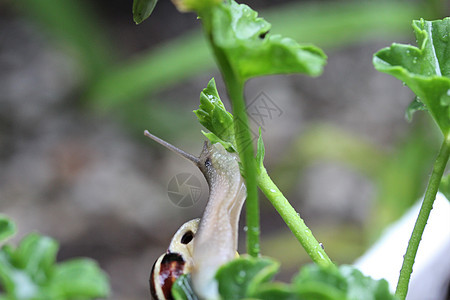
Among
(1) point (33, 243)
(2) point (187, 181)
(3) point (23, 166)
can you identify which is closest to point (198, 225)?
(2) point (187, 181)

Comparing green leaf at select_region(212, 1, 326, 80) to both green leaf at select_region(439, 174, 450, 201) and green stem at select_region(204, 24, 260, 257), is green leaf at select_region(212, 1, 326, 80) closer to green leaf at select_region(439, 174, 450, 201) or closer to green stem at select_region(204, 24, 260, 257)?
green stem at select_region(204, 24, 260, 257)

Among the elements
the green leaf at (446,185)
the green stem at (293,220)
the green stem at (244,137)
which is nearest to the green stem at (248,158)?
the green stem at (244,137)

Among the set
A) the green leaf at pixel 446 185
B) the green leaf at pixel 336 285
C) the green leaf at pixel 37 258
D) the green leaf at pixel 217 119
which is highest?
the green leaf at pixel 217 119

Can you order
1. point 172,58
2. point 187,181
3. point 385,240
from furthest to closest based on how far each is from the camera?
point 172,58 < point 385,240 < point 187,181

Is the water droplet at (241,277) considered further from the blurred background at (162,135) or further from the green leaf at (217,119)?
the blurred background at (162,135)

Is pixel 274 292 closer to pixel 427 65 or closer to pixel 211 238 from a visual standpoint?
pixel 211 238

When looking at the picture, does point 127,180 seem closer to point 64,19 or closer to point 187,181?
point 64,19

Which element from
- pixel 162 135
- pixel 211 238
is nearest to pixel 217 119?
pixel 211 238
